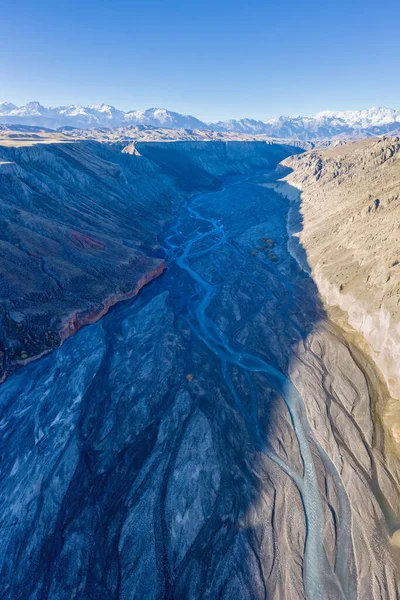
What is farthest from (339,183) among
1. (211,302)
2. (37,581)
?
(37,581)

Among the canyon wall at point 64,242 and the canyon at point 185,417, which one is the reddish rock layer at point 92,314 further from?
the canyon at point 185,417

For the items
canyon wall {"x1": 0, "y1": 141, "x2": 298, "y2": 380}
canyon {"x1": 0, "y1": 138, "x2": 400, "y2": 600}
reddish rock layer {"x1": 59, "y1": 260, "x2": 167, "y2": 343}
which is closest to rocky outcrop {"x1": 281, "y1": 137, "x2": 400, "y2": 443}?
canyon {"x1": 0, "y1": 138, "x2": 400, "y2": 600}

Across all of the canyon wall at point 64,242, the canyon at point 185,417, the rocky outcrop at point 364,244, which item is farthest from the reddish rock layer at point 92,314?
the rocky outcrop at point 364,244

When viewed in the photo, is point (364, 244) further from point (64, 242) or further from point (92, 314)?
point (64, 242)

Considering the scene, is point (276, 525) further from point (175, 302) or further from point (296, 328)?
point (175, 302)

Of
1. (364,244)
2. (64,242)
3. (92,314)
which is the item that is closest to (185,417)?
(92,314)
